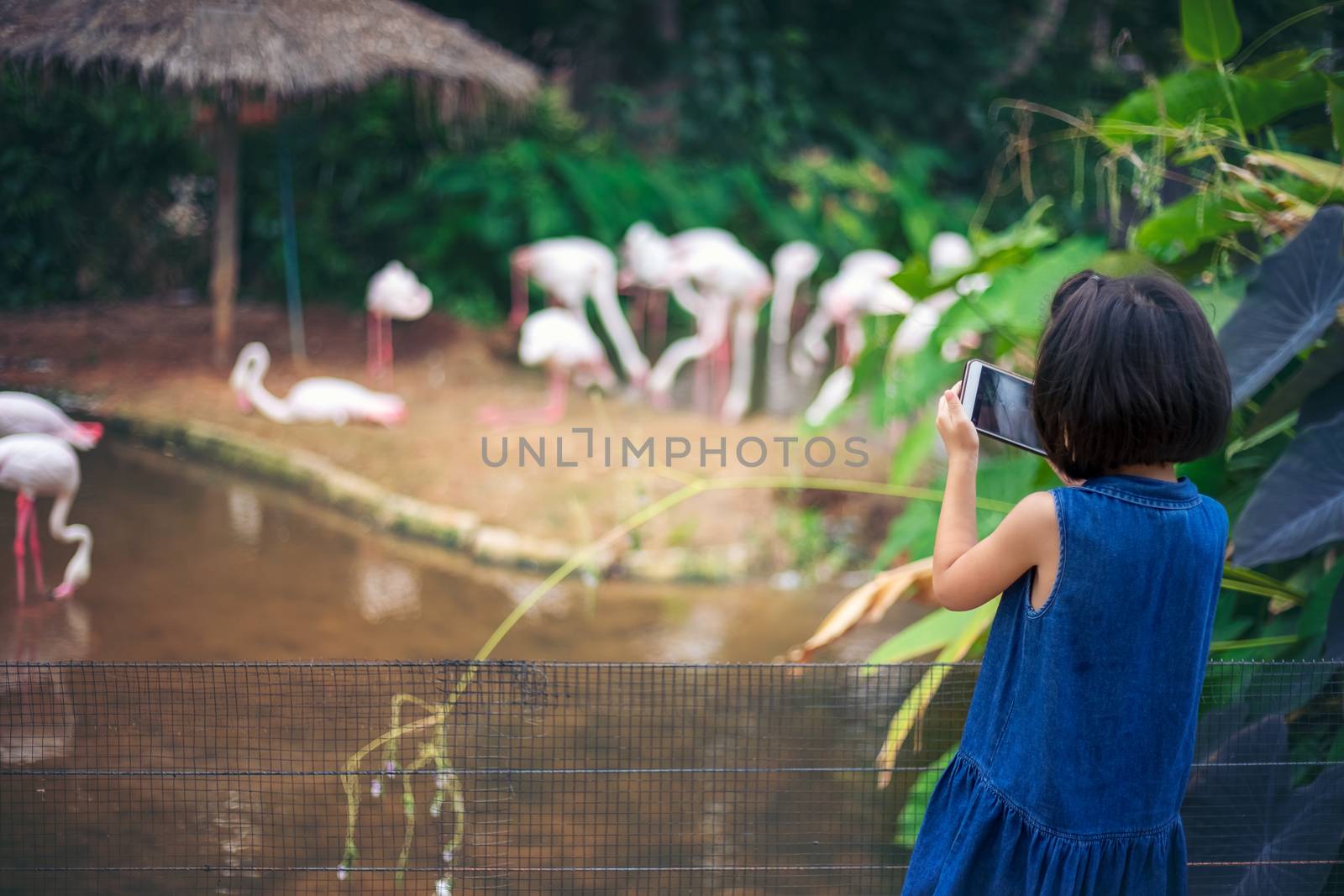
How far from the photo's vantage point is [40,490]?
285 centimetres

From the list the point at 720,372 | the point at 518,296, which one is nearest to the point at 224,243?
the point at 518,296

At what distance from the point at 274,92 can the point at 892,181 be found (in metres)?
4.81

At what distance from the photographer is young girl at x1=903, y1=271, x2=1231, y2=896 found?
107 cm

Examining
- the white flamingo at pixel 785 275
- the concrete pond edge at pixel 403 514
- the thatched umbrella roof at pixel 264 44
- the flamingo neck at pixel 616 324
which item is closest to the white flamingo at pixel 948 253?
the white flamingo at pixel 785 275

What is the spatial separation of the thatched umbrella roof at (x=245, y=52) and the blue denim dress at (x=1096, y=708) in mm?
2945

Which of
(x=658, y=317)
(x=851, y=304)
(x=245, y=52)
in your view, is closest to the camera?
(x=245, y=52)

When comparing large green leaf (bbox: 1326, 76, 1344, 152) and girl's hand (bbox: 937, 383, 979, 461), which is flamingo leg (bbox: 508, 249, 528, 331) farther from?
girl's hand (bbox: 937, 383, 979, 461)

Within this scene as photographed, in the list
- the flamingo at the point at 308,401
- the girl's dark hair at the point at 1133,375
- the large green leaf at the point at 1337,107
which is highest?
the large green leaf at the point at 1337,107

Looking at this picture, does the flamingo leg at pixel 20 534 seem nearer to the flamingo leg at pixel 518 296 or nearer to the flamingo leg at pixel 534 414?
the flamingo leg at pixel 534 414

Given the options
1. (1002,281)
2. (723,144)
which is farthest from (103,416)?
(723,144)

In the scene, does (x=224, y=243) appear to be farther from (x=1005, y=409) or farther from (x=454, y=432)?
(x=1005, y=409)

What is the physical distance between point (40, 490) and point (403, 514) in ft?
4.94

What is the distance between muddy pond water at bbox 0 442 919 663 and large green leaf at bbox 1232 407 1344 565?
1.98 metres

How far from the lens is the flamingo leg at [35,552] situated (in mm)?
2996
